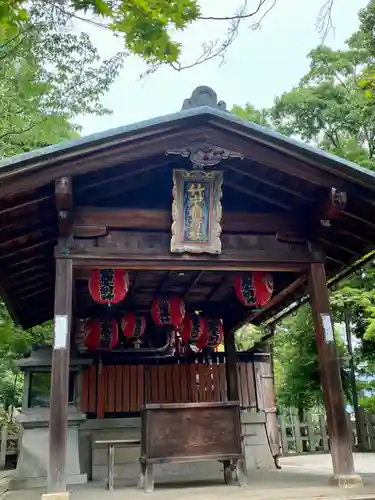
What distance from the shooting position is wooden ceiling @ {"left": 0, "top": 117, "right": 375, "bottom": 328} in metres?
6.07

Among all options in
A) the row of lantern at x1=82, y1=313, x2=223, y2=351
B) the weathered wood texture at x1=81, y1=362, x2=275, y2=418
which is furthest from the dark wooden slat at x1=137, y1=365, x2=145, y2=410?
the row of lantern at x1=82, y1=313, x2=223, y2=351

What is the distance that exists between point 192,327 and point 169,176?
455 cm

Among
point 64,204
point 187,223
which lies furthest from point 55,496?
point 187,223

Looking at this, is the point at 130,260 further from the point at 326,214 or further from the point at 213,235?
the point at 326,214

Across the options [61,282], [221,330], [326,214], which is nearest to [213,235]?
[326,214]

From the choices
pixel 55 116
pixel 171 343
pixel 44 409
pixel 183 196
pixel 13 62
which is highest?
pixel 13 62

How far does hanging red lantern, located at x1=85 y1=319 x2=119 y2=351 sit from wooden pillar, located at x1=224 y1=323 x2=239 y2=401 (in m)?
2.63

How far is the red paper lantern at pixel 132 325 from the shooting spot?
10.2 m

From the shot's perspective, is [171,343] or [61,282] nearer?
[61,282]

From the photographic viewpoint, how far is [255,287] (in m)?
8.18

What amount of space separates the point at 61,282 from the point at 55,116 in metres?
7.41

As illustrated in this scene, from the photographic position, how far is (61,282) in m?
6.21

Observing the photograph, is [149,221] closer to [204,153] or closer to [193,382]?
[204,153]

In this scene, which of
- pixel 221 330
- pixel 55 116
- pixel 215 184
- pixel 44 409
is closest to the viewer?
pixel 215 184
